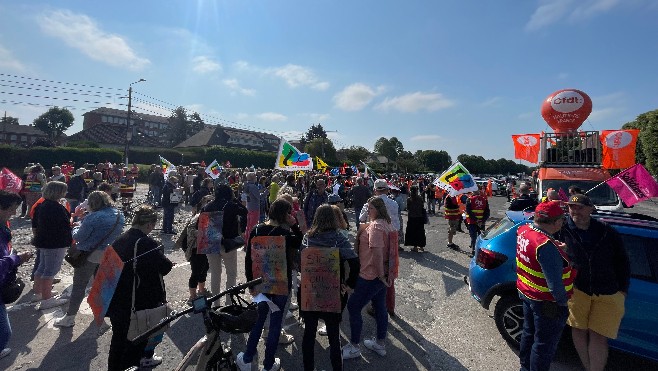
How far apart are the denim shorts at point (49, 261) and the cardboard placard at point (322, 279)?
12.7 feet

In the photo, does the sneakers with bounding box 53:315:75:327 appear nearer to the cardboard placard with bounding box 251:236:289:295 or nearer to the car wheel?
the cardboard placard with bounding box 251:236:289:295

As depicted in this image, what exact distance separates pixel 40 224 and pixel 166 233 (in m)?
5.43

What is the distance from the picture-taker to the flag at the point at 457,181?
9.09 meters

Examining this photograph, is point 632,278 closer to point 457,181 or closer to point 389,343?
point 389,343

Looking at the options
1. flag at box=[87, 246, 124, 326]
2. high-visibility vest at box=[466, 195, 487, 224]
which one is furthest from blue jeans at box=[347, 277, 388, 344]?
high-visibility vest at box=[466, 195, 487, 224]

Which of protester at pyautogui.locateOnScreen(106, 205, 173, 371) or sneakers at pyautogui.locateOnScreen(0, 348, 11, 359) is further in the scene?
sneakers at pyautogui.locateOnScreen(0, 348, 11, 359)

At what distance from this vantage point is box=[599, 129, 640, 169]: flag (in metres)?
12.5

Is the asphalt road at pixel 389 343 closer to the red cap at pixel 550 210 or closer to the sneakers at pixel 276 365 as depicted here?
the sneakers at pixel 276 365

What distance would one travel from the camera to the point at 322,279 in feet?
10.4

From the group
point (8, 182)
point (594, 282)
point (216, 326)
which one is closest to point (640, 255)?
point (594, 282)

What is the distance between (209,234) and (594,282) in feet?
14.4

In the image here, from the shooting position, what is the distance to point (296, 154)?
40.1 ft

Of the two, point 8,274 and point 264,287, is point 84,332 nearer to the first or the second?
point 8,274

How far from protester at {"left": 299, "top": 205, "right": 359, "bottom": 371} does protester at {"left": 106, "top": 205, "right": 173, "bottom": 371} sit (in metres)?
1.29
